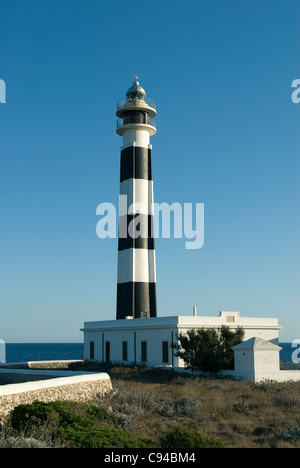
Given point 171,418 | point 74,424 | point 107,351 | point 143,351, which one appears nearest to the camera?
point 74,424

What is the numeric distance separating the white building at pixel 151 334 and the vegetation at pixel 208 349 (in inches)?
40.6

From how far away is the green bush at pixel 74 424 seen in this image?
12312 mm

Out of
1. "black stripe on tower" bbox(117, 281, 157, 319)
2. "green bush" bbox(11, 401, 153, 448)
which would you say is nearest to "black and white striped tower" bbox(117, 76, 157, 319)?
"black stripe on tower" bbox(117, 281, 157, 319)

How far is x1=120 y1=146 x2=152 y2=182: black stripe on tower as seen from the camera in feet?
117

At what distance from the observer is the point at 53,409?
14750 millimetres

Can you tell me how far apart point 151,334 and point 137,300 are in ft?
A: 11.3

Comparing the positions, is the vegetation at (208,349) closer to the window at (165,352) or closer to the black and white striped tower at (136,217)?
the window at (165,352)

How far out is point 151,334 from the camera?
3169 cm

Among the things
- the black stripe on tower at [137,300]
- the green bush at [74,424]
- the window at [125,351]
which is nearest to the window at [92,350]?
the black stripe on tower at [137,300]

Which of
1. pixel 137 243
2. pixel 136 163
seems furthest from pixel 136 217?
pixel 136 163

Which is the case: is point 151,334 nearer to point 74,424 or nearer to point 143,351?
point 143,351

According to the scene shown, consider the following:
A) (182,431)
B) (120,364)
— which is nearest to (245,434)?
(182,431)

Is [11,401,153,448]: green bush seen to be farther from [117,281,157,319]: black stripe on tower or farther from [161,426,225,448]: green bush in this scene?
[117,281,157,319]: black stripe on tower
